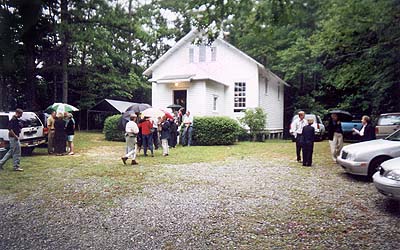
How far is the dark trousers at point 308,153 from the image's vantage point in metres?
5.98

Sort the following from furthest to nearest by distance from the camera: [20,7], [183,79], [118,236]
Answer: [183,79] < [118,236] < [20,7]

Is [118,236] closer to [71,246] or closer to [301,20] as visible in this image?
[71,246]

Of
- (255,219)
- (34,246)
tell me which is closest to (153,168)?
(255,219)

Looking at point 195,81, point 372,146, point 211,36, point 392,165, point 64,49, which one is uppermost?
point 195,81

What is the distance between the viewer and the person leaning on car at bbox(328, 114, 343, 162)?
4312 mm

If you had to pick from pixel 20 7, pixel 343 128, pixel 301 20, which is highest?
pixel 301 20

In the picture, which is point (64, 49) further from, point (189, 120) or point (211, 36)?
point (189, 120)

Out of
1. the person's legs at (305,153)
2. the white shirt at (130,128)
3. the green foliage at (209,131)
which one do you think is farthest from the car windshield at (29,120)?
the green foliage at (209,131)

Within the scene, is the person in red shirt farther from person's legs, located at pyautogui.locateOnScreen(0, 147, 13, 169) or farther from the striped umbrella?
person's legs, located at pyautogui.locateOnScreen(0, 147, 13, 169)

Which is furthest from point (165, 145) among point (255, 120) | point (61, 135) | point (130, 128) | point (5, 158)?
point (5, 158)

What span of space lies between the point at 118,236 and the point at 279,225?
1.70m

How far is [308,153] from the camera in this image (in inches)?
237

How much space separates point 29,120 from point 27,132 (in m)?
0.20

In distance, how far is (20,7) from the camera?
1413 millimetres
